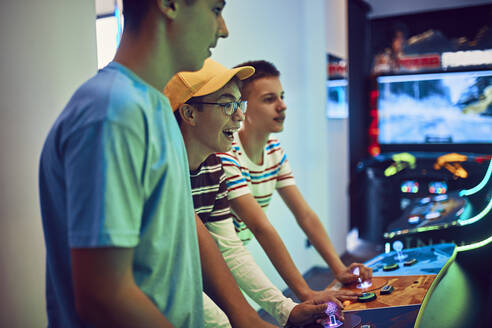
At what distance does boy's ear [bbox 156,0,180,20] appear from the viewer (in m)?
0.77

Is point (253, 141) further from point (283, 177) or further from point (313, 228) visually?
point (313, 228)

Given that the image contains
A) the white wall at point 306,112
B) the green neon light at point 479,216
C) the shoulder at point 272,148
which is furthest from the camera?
the white wall at point 306,112

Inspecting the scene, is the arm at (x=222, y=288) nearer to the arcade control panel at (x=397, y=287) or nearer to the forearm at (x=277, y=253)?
the arcade control panel at (x=397, y=287)

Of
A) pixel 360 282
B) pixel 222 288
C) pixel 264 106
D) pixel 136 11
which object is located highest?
pixel 136 11

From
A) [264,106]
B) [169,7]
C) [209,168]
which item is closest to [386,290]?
[209,168]

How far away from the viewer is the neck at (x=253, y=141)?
1.91 meters

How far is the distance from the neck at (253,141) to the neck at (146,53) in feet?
3.62

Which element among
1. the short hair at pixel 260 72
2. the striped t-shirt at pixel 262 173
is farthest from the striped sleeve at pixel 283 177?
the short hair at pixel 260 72

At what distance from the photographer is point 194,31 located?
0.81m

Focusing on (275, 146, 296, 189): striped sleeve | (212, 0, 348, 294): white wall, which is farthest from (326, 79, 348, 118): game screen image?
(275, 146, 296, 189): striped sleeve

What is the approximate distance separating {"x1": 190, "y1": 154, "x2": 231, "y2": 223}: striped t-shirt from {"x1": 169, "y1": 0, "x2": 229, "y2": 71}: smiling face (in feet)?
2.01

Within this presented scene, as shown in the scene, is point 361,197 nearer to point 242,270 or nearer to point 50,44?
point 242,270

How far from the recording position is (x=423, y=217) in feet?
6.79

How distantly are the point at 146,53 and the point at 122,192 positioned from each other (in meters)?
0.28
